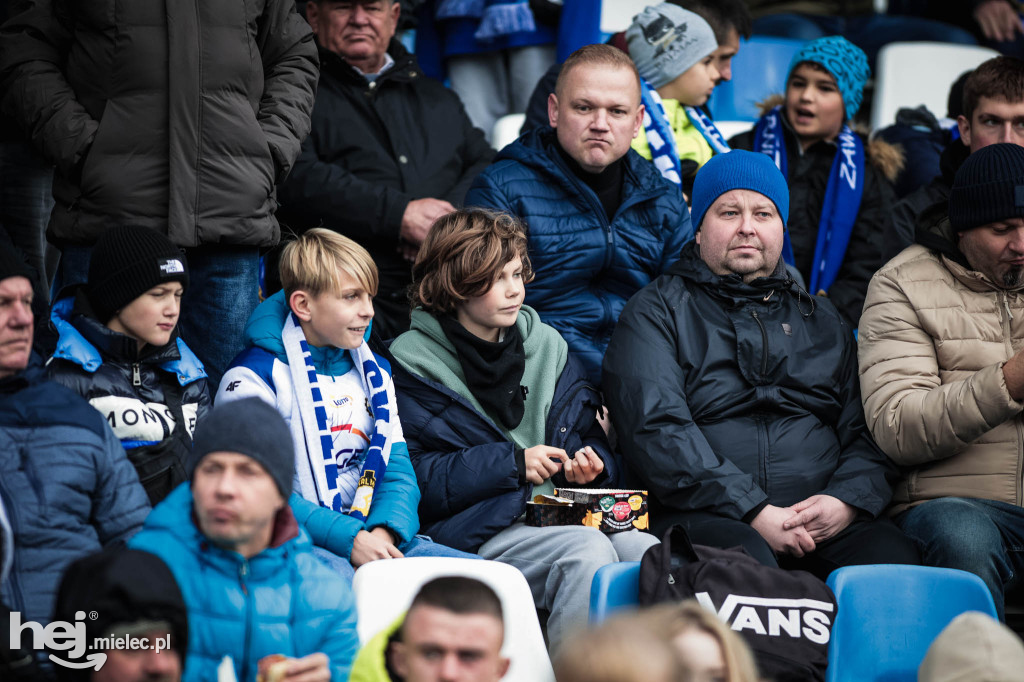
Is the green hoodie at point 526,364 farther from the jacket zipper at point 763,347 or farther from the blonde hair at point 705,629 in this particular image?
the blonde hair at point 705,629

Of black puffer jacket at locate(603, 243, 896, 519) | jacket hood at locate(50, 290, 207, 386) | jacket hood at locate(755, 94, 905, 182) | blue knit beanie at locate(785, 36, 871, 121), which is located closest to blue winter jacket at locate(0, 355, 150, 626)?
jacket hood at locate(50, 290, 207, 386)

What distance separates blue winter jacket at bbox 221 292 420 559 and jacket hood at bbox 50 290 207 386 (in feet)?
0.51

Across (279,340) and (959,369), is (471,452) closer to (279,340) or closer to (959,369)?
(279,340)

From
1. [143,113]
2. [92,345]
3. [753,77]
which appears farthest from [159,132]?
[753,77]

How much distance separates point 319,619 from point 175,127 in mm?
1600

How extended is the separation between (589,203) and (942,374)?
1301 mm

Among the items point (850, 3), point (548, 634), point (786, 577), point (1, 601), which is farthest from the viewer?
point (850, 3)

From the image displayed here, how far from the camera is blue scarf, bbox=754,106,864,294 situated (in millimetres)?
4785

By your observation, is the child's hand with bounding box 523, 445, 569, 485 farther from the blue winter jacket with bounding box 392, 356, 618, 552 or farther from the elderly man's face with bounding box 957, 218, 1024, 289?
the elderly man's face with bounding box 957, 218, 1024, 289

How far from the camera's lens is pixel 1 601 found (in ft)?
7.34

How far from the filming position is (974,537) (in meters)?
3.12

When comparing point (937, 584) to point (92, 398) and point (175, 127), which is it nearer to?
point (92, 398)

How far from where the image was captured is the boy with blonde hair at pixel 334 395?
2.97 m

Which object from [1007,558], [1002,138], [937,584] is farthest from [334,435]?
[1002,138]
